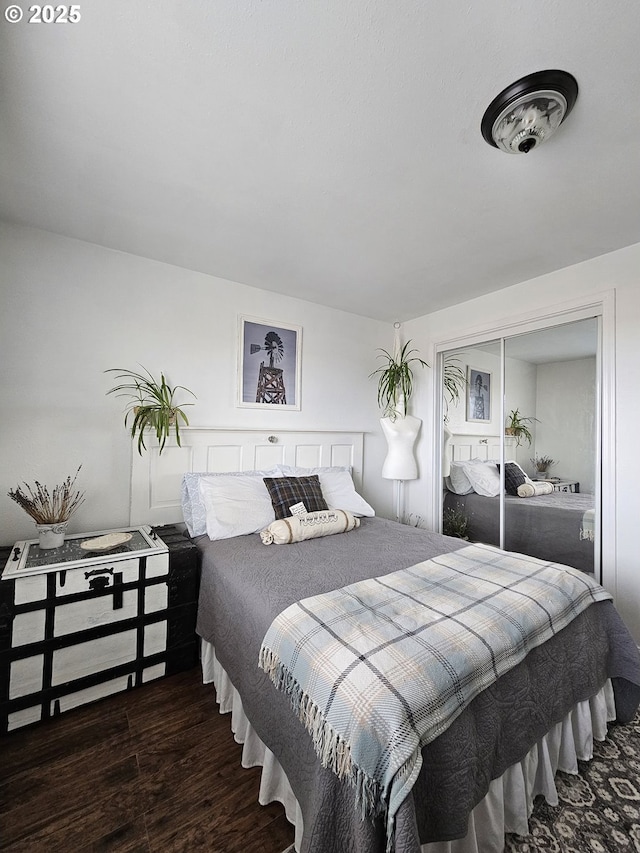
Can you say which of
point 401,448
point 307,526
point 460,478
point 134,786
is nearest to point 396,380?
point 401,448

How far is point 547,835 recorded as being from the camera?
117cm

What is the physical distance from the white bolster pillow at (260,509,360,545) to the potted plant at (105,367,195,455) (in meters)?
0.95

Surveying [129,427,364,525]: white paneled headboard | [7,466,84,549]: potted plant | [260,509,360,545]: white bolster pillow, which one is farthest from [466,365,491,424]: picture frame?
[7,466,84,549]: potted plant

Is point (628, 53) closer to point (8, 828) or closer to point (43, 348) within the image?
point (43, 348)

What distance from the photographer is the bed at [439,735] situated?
88 centimetres

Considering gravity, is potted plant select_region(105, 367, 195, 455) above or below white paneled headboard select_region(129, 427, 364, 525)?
above

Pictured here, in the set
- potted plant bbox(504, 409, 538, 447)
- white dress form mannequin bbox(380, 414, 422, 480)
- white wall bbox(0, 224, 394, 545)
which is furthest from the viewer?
white dress form mannequin bbox(380, 414, 422, 480)

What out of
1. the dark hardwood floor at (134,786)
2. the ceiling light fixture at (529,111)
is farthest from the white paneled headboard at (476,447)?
the dark hardwood floor at (134,786)

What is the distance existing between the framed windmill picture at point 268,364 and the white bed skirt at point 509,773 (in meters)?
1.89

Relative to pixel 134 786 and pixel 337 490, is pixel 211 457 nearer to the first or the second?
pixel 337 490

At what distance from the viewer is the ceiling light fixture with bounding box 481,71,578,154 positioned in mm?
1170

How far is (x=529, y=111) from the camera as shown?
49.5 inches

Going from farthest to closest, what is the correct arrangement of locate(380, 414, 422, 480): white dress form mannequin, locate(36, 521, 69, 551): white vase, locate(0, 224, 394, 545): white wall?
1. locate(380, 414, 422, 480): white dress form mannequin
2. locate(0, 224, 394, 545): white wall
3. locate(36, 521, 69, 551): white vase

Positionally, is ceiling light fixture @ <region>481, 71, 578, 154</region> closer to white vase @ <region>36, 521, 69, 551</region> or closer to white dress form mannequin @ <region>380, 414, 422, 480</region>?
white dress form mannequin @ <region>380, 414, 422, 480</region>
